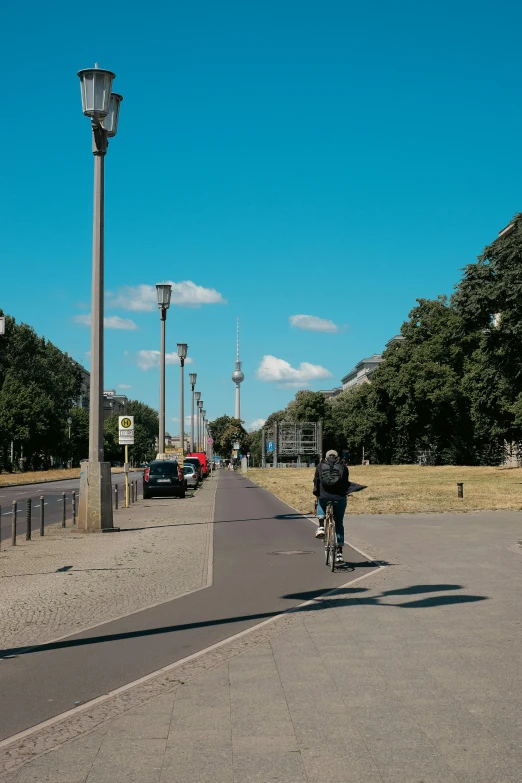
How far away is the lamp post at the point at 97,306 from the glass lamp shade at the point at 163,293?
1487 cm

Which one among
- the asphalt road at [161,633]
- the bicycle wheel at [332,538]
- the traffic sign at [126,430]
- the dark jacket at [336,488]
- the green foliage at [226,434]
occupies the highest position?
the green foliage at [226,434]

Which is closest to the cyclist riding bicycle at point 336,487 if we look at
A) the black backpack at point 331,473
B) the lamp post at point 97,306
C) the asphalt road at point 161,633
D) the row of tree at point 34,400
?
the black backpack at point 331,473

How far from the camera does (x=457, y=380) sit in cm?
7662

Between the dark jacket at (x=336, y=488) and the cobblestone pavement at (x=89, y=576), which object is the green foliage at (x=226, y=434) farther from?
the dark jacket at (x=336, y=488)

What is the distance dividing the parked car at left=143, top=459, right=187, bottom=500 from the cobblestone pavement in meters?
15.7

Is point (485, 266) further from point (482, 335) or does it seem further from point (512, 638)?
point (512, 638)

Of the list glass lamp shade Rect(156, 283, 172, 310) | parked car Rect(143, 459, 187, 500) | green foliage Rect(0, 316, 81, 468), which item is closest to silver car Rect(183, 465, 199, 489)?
parked car Rect(143, 459, 187, 500)

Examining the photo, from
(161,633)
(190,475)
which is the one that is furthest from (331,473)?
(190,475)

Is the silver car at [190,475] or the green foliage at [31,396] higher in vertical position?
the green foliage at [31,396]

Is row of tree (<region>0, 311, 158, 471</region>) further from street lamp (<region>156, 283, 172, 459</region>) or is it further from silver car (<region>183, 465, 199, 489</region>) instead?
street lamp (<region>156, 283, 172, 459</region>)

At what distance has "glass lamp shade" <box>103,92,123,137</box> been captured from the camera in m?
20.3

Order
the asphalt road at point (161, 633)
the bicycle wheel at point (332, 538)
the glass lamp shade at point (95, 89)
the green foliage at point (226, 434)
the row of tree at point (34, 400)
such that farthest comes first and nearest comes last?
the green foliage at point (226, 434)
the row of tree at point (34, 400)
the glass lamp shade at point (95, 89)
the bicycle wheel at point (332, 538)
the asphalt road at point (161, 633)

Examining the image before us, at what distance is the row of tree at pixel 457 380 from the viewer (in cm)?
4184

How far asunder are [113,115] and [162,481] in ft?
64.8
